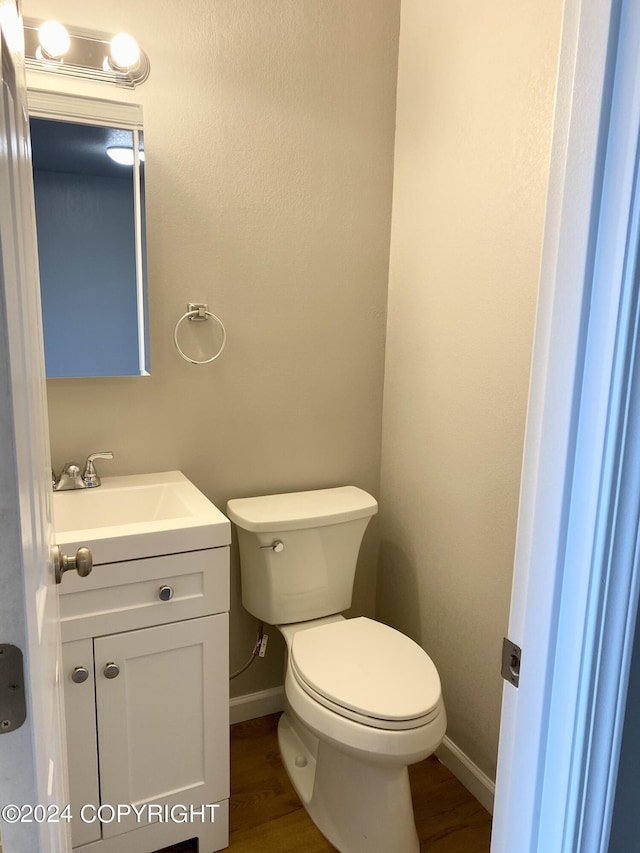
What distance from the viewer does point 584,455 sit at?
2.11 ft

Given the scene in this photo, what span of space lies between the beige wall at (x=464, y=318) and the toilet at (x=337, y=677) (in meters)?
0.25

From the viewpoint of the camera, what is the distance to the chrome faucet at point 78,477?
67.7 inches

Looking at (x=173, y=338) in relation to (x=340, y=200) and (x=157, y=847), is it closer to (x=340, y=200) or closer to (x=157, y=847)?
(x=340, y=200)

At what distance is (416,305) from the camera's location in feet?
6.66

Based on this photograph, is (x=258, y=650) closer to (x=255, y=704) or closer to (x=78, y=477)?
(x=255, y=704)

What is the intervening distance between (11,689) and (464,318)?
1.54 metres

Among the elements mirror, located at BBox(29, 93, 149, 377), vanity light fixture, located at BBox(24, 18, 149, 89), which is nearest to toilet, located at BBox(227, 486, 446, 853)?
mirror, located at BBox(29, 93, 149, 377)

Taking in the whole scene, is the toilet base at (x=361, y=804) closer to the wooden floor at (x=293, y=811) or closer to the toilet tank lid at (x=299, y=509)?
the wooden floor at (x=293, y=811)

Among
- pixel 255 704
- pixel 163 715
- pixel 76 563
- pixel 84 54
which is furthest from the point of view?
pixel 255 704

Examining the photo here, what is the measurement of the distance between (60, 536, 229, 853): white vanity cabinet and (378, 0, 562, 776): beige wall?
75 centimetres

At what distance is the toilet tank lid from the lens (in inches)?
71.1

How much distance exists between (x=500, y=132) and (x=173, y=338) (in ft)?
3.55

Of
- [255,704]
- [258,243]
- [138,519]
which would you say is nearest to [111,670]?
[138,519]

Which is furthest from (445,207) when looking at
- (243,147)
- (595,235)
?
(595,235)
